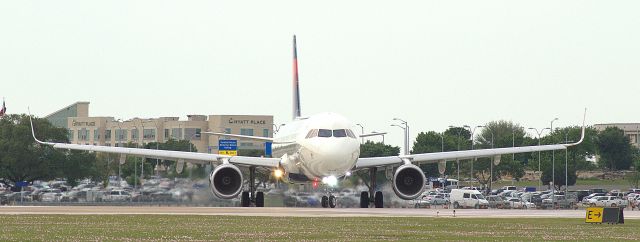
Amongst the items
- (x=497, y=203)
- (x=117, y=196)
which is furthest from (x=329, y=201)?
(x=117, y=196)

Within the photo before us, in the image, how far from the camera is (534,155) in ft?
639

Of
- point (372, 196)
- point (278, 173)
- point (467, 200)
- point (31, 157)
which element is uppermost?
point (31, 157)

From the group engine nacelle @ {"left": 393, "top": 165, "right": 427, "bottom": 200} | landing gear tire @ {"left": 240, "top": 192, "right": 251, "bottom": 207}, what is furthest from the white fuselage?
engine nacelle @ {"left": 393, "top": 165, "right": 427, "bottom": 200}

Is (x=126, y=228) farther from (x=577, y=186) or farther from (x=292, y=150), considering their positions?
(x=577, y=186)

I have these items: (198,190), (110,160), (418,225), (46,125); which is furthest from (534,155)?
(418,225)

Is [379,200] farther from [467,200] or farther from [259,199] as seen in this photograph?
[467,200]

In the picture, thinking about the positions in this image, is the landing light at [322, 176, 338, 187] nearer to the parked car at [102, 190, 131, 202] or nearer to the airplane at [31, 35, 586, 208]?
the airplane at [31, 35, 586, 208]

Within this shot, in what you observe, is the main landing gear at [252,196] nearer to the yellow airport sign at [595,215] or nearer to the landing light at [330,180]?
the landing light at [330,180]

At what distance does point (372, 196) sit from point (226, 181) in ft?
29.0

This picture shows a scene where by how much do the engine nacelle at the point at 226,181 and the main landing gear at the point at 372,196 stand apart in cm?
790

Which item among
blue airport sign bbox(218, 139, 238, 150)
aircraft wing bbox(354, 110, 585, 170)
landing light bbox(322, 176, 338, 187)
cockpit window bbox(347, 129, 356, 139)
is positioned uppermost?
blue airport sign bbox(218, 139, 238, 150)

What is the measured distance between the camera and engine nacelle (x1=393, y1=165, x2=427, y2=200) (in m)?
73.2

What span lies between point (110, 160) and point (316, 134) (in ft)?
372

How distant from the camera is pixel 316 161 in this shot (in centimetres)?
6919
